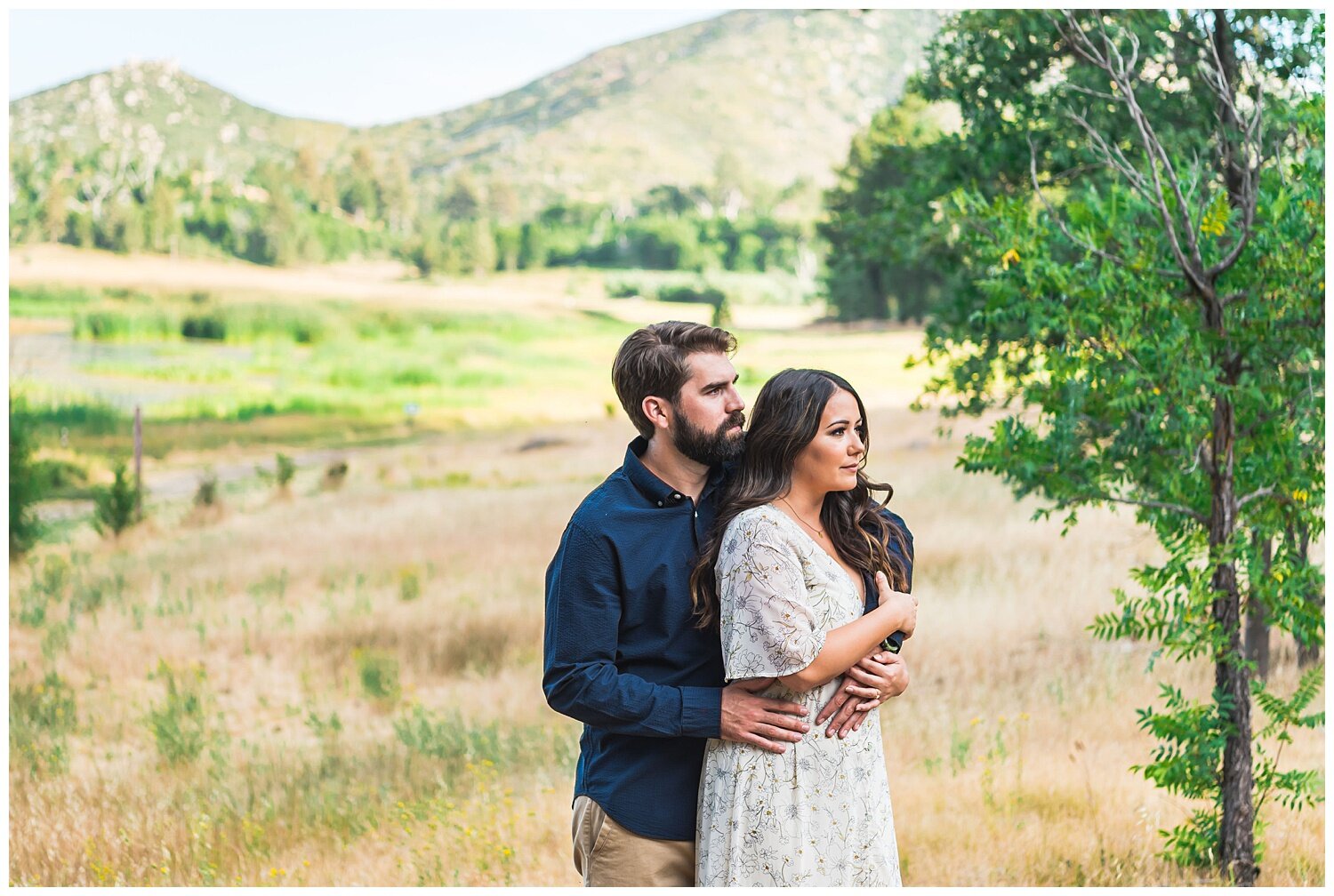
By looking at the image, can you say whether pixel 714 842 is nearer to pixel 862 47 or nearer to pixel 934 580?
pixel 934 580

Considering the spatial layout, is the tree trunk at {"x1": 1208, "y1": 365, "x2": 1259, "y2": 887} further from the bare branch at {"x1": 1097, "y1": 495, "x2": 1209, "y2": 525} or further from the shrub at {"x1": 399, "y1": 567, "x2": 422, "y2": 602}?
the shrub at {"x1": 399, "y1": 567, "x2": 422, "y2": 602}

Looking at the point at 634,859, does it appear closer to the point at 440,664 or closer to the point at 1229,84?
the point at 1229,84

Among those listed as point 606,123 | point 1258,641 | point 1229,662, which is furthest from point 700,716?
point 606,123

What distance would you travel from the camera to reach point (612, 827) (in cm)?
225

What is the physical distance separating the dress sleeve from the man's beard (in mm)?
180

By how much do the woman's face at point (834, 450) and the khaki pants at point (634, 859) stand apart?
746mm

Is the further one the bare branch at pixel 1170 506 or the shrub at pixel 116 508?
the shrub at pixel 116 508

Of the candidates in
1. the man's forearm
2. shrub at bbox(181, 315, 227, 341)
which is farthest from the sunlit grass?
the man's forearm

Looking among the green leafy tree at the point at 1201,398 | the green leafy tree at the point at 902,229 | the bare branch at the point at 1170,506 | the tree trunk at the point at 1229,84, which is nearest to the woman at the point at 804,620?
the green leafy tree at the point at 1201,398

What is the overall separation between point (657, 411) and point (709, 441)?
112 mm

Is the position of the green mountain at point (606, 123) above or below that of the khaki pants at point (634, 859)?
above

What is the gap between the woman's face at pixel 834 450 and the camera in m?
2.12

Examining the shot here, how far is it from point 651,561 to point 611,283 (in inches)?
511

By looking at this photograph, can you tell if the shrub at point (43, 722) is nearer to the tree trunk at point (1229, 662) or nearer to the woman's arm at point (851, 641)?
the tree trunk at point (1229, 662)
